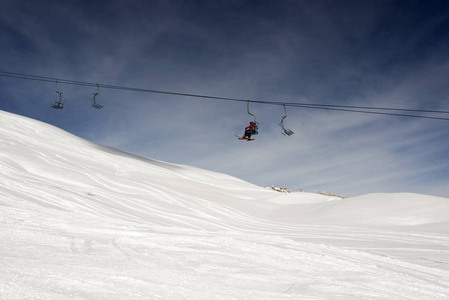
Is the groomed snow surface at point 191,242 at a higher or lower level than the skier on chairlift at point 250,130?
lower

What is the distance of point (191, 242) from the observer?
13.3 ft

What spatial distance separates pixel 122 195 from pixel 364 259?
5.75 meters

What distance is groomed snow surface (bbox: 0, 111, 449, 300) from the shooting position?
233 centimetres

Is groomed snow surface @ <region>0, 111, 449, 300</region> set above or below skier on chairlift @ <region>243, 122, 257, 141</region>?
below

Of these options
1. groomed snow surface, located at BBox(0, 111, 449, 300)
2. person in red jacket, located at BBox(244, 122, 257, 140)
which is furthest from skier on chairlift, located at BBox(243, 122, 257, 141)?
groomed snow surface, located at BBox(0, 111, 449, 300)

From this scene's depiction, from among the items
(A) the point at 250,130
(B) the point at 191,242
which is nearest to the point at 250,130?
(A) the point at 250,130

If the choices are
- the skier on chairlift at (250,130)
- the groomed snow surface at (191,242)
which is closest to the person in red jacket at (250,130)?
the skier on chairlift at (250,130)

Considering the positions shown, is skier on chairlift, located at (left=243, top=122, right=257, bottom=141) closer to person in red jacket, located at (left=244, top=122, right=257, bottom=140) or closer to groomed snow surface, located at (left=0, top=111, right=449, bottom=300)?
person in red jacket, located at (left=244, top=122, right=257, bottom=140)

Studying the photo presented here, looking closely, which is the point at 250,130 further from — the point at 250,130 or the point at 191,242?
the point at 191,242

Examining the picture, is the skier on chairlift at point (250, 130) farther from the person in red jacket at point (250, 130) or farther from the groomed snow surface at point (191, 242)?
the groomed snow surface at point (191, 242)

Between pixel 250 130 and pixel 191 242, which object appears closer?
pixel 191 242

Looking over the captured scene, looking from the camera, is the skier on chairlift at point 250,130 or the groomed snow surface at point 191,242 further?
the skier on chairlift at point 250,130

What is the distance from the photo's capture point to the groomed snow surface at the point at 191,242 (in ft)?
7.66

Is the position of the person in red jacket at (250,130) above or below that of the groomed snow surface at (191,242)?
above
